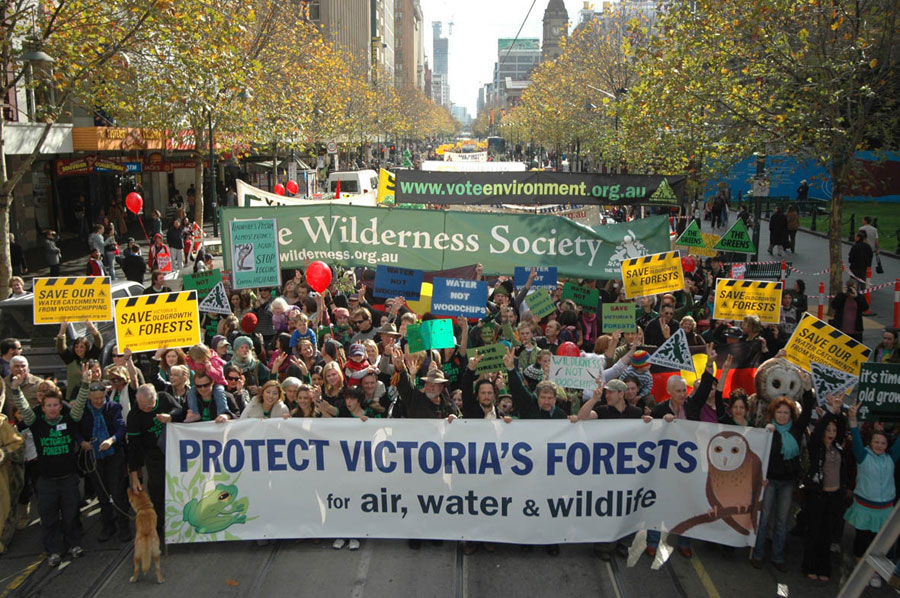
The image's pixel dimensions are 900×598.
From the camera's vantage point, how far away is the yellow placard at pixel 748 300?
9672 mm

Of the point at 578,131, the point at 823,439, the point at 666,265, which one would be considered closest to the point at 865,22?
the point at 666,265

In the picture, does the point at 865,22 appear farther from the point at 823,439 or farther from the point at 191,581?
the point at 191,581

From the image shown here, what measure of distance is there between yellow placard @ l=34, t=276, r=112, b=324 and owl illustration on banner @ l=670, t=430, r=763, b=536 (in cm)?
643

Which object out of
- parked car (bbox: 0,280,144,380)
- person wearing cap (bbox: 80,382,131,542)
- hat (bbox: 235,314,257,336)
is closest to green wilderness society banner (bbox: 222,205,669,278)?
hat (bbox: 235,314,257,336)

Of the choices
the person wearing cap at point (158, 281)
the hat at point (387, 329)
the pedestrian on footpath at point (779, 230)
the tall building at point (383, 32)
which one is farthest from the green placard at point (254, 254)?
the tall building at point (383, 32)

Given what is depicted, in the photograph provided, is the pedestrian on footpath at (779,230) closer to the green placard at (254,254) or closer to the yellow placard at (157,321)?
the green placard at (254,254)

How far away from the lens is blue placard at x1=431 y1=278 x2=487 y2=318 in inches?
381

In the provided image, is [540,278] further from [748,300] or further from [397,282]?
[748,300]

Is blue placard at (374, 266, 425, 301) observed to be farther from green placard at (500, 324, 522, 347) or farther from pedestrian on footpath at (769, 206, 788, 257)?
pedestrian on footpath at (769, 206, 788, 257)

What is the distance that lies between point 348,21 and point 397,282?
9139 centimetres

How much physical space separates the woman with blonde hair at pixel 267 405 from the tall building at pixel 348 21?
68.1 m

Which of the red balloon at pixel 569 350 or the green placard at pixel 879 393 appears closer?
the green placard at pixel 879 393

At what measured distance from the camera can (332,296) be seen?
1241 cm

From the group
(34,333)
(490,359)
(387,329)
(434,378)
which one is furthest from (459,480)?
(34,333)
